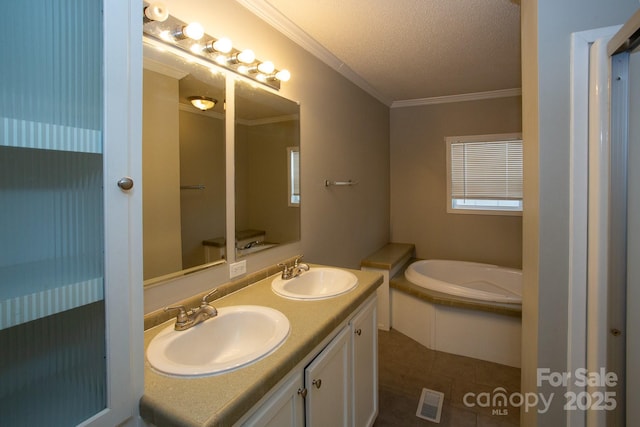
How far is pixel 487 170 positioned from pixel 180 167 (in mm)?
3523

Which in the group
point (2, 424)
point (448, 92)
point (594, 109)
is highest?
point (448, 92)

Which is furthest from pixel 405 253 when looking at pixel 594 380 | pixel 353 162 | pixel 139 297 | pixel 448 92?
pixel 139 297

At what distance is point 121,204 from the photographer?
723mm

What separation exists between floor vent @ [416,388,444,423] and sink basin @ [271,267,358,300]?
103cm

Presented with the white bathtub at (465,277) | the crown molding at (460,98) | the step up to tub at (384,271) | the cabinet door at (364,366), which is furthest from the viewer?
the crown molding at (460,98)

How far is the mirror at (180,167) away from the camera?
4.07ft

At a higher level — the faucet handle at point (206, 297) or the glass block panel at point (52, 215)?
the glass block panel at point (52, 215)

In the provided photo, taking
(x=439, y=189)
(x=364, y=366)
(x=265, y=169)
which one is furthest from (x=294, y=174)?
(x=439, y=189)

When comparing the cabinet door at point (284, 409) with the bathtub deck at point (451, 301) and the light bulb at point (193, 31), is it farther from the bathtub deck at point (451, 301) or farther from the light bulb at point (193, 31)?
the bathtub deck at point (451, 301)

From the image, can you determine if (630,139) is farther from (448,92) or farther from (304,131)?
(448,92)

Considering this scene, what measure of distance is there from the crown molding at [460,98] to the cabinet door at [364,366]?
119 inches

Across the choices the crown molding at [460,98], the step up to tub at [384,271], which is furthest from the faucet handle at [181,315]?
the crown molding at [460,98]

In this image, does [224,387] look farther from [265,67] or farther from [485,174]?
[485,174]

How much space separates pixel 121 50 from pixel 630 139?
5.14 feet
